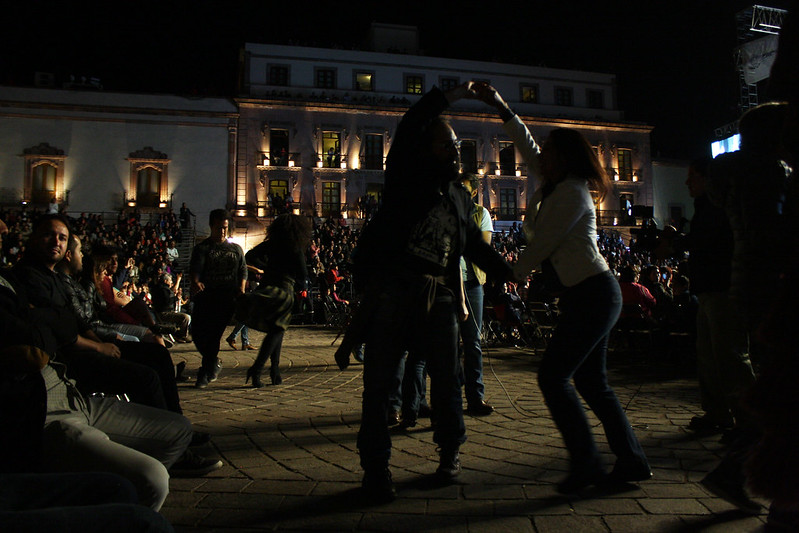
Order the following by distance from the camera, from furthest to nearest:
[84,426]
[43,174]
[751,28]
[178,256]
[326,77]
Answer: [326,77] < [43,174] < [178,256] < [751,28] < [84,426]

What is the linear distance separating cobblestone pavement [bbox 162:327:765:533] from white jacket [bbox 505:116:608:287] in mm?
935

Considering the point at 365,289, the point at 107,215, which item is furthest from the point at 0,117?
the point at 365,289

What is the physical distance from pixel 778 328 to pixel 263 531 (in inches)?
74.7

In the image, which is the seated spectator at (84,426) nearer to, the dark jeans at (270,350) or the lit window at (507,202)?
the dark jeans at (270,350)

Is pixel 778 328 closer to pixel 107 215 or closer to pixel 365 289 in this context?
pixel 365 289

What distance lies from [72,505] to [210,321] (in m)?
4.66

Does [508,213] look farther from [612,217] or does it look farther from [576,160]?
[576,160]

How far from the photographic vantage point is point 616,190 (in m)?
39.2

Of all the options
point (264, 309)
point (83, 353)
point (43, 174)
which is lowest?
point (83, 353)

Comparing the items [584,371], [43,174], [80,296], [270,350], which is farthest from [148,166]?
[584,371]

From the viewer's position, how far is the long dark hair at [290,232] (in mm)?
5973

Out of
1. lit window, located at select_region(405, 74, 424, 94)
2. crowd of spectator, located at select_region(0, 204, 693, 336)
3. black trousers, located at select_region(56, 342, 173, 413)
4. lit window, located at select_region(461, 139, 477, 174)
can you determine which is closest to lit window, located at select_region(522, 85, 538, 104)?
lit window, located at select_region(461, 139, 477, 174)

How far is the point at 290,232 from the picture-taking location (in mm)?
5977

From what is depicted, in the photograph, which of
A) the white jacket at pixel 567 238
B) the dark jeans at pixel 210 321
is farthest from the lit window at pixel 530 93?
the white jacket at pixel 567 238
